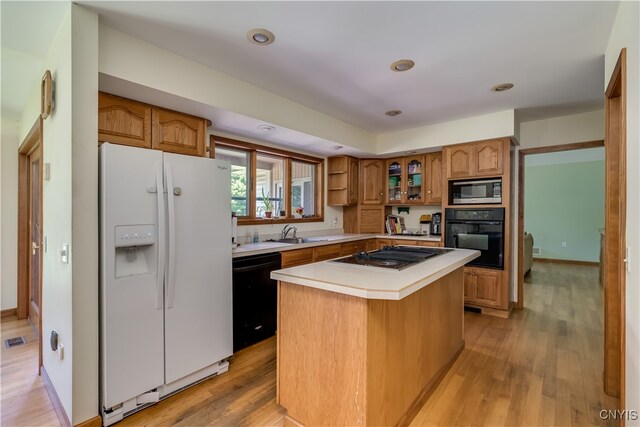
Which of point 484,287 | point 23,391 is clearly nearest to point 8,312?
point 23,391

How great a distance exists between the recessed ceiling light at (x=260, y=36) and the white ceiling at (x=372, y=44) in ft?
0.15

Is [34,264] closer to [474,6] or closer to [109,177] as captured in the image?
[109,177]

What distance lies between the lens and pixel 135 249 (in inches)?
80.4

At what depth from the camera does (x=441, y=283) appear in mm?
2293

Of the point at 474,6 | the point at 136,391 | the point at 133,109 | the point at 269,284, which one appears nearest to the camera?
the point at 474,6

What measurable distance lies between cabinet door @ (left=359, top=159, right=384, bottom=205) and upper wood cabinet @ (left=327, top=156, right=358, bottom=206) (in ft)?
0.41

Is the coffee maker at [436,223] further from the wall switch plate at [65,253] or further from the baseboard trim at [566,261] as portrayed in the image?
the baseboard trim at [566,261]

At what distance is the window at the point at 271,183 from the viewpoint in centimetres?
360

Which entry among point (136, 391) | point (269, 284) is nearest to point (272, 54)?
point (269, 284)

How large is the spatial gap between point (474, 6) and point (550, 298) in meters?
4.43

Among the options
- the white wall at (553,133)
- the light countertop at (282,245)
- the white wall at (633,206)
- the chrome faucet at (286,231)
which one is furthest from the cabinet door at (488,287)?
the chrome faucet at (286,231)

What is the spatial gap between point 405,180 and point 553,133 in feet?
6.29

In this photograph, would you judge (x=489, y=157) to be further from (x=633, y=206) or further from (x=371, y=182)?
(x=633, y=206)

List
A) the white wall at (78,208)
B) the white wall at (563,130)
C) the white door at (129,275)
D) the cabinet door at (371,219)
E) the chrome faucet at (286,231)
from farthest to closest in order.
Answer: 1. the cabinet door at (371,219)
2. the chrome faucet at (286,231)
3. the white wall at (563,130)
4. the white door at (129,275)
5. the white wall at (78,208)
